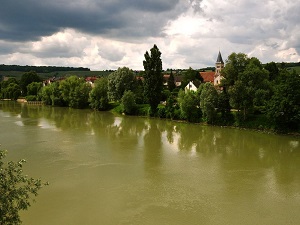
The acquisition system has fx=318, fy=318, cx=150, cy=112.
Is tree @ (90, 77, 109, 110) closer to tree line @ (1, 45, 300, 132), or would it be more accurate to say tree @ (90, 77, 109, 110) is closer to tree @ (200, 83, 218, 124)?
tree line @ (1, 45, 300, 132)

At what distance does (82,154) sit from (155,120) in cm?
1927

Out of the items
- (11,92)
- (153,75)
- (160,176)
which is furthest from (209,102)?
(11,92)

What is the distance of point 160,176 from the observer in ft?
58.3

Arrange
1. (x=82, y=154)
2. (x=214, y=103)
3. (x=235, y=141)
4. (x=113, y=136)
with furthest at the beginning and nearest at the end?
1. (x=214, y=103)
2. (x=113, y=136)
3. (x=235, y=141)
4. (x=82, y=154)

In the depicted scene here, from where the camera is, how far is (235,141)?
1104 inches

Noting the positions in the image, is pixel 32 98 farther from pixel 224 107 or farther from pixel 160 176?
pixel 160 176

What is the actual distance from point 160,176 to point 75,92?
4117 centimetres

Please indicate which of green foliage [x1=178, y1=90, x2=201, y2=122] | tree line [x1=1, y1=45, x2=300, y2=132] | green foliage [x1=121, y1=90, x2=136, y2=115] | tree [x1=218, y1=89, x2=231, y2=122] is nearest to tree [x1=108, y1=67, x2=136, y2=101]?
tree line [x1=1, y1=45, x2=300, y2=132]

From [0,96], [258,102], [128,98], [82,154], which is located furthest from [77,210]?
[0,96]

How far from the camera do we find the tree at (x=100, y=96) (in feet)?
168

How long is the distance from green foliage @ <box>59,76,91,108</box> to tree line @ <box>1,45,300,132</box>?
303cm

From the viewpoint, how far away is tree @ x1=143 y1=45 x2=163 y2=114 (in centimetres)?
4116

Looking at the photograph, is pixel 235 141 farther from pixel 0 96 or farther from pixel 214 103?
pixel 0 96

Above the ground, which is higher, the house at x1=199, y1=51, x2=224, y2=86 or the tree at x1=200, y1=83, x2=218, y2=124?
the house at x1=199, y1=51, x2=224, y2=86
